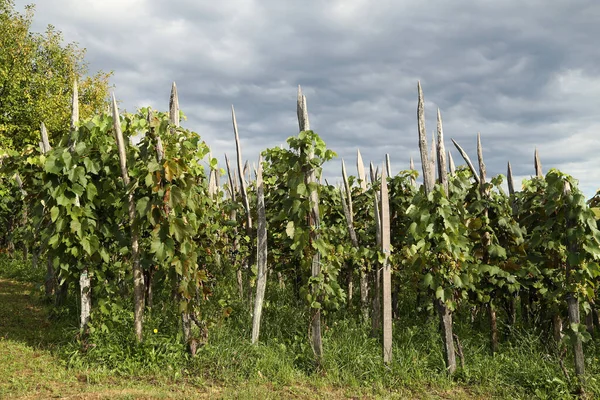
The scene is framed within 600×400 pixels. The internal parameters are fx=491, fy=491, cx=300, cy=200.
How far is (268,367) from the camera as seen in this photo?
556 centimetres

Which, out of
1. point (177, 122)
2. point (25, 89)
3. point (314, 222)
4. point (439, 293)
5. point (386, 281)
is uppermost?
point (25, 89)

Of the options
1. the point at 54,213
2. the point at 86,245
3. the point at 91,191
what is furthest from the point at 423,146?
the point at 54,213

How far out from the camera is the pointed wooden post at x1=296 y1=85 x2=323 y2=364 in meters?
5.61

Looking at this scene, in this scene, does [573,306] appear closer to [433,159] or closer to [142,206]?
[433,159]

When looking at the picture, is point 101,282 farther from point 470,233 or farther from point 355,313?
point 470,233

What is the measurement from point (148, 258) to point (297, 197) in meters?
1.95

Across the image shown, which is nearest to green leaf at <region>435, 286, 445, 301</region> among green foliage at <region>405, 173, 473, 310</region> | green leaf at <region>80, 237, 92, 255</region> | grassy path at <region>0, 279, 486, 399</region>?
green foliage at <region>405, 173, 473, 310</region>

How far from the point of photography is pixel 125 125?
591 cm

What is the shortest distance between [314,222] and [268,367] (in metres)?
1.72

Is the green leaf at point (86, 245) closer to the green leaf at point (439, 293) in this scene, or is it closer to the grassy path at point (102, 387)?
the grassy path at point (102, 387)

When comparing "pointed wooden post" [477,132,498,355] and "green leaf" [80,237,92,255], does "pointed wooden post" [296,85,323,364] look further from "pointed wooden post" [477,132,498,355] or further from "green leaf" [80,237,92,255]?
"green leaf" [80,237,92,255]

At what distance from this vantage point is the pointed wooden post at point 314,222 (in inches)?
221

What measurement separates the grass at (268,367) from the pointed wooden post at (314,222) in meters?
0.17

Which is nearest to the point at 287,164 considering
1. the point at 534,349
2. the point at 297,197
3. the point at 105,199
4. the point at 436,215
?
the point at 297,197
